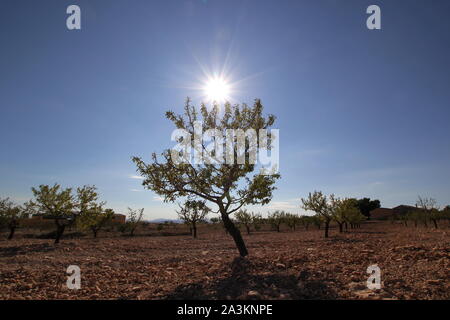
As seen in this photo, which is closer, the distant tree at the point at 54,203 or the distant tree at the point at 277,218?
the distant tree at the point at 54,203

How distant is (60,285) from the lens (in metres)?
9.20

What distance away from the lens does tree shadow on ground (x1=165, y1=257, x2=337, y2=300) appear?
676 cm

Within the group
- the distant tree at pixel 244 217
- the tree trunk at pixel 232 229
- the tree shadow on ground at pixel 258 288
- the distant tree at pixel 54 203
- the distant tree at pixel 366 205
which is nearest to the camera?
the tree shadow on ground at pixel 258 288

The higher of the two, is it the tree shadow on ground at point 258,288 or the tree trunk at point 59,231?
the tree shadow on ground at point 258,288

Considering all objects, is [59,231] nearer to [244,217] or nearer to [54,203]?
[54,203]

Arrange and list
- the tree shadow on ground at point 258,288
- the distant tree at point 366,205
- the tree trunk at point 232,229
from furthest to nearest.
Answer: the distant tree at point 366,205, the tree trunk at point 232,229, the tree shadow on ground at point 258,288

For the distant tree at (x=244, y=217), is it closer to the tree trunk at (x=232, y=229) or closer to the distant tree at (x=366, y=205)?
the tree trunk at (x=232, y=229)

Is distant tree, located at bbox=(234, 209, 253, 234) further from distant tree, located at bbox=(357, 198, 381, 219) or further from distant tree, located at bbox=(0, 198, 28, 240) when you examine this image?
distant tree, located at bbox=(357, 198, 381, 219)

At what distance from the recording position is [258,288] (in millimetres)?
7441

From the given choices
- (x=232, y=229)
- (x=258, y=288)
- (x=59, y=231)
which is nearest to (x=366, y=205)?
(x=232, y=229)

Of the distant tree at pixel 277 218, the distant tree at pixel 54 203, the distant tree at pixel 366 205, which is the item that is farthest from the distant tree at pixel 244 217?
the distant tree at pixel 366 205

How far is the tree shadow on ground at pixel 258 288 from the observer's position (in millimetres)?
6762

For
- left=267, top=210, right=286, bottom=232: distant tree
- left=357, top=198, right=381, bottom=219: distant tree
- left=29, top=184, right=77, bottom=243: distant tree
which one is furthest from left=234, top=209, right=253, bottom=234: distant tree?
left=357, top=198, right=381, bottom=219: distant tree

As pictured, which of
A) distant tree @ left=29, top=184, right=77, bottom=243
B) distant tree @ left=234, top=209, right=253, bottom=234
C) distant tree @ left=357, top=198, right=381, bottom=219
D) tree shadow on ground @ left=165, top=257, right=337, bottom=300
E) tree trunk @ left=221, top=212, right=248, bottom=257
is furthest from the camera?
distant tree @ left=357, top=198, right=381, bottom=219
